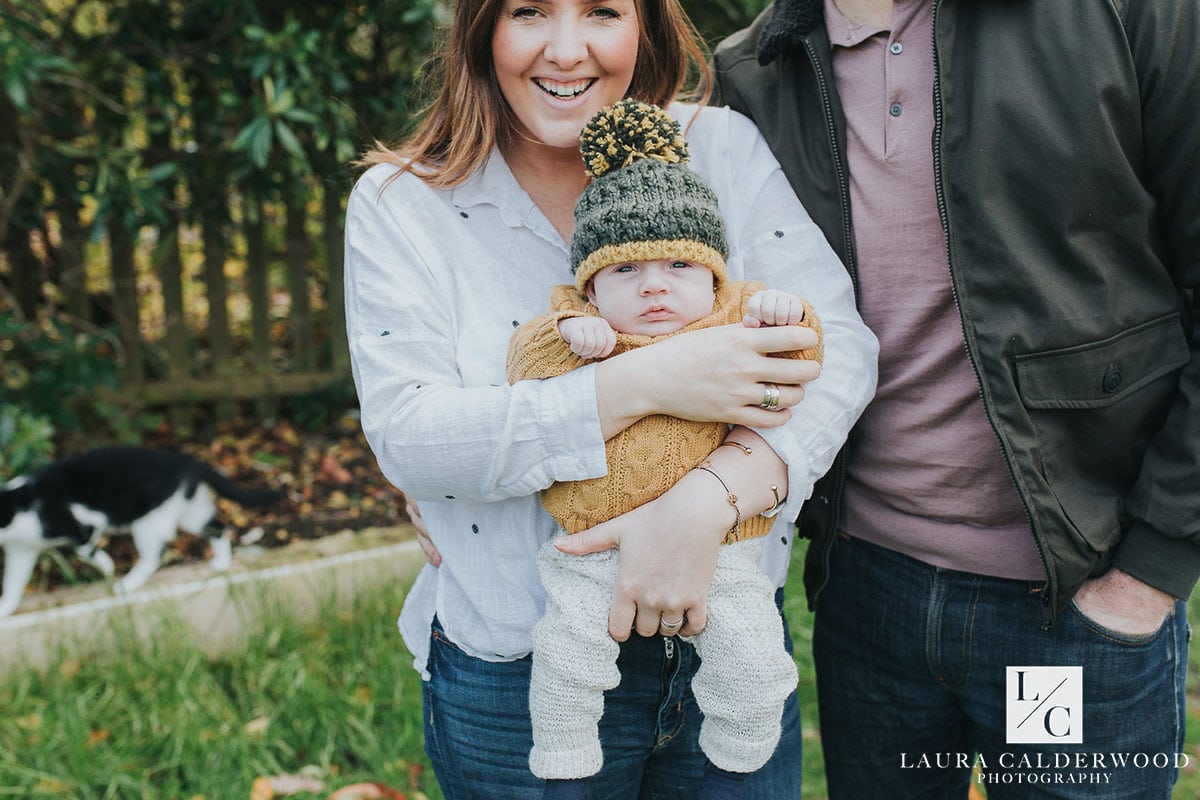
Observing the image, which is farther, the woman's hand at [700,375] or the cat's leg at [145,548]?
the cat's leg at [145,548]

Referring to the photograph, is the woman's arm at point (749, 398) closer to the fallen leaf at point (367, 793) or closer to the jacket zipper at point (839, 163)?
the jacket zipper at point (839, 163)

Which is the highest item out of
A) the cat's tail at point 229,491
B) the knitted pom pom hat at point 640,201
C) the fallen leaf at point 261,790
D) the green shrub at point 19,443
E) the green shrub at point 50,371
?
the knitted pom pom hat at point 640,201

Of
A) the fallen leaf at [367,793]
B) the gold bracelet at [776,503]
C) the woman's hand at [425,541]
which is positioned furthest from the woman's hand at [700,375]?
the fallen leaf at [367,793]

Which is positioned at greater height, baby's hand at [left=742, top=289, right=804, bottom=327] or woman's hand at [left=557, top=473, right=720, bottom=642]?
baby's hand at [left=742, top=289, right=804, bottom=327]

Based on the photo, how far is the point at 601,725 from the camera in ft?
5.49

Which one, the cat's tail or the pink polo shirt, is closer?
the pink polo shirt

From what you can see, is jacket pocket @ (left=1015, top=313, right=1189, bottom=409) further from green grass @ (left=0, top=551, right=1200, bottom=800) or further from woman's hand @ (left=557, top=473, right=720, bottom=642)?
green grass @ (left=0, top=551, right=1200, bottom=800)

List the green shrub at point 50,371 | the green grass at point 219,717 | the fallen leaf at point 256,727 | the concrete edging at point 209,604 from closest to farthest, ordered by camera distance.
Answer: the green grass at point 219,717
the fallen leaf at point 256,727
the concrete edging at point 209,604
the green shrub at point 50,371

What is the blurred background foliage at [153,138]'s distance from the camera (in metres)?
3.81

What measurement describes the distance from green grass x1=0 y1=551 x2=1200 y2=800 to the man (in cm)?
151

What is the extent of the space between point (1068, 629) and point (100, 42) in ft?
14.3

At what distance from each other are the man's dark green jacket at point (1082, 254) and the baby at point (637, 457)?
0.31 metres

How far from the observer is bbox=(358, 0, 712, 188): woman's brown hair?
1728mm

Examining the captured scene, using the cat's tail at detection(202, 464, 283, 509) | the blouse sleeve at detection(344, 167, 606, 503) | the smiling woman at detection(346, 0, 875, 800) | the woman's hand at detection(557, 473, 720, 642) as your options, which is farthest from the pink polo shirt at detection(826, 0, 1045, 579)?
the cat's tail at detection(202, 464, 283, 509)
